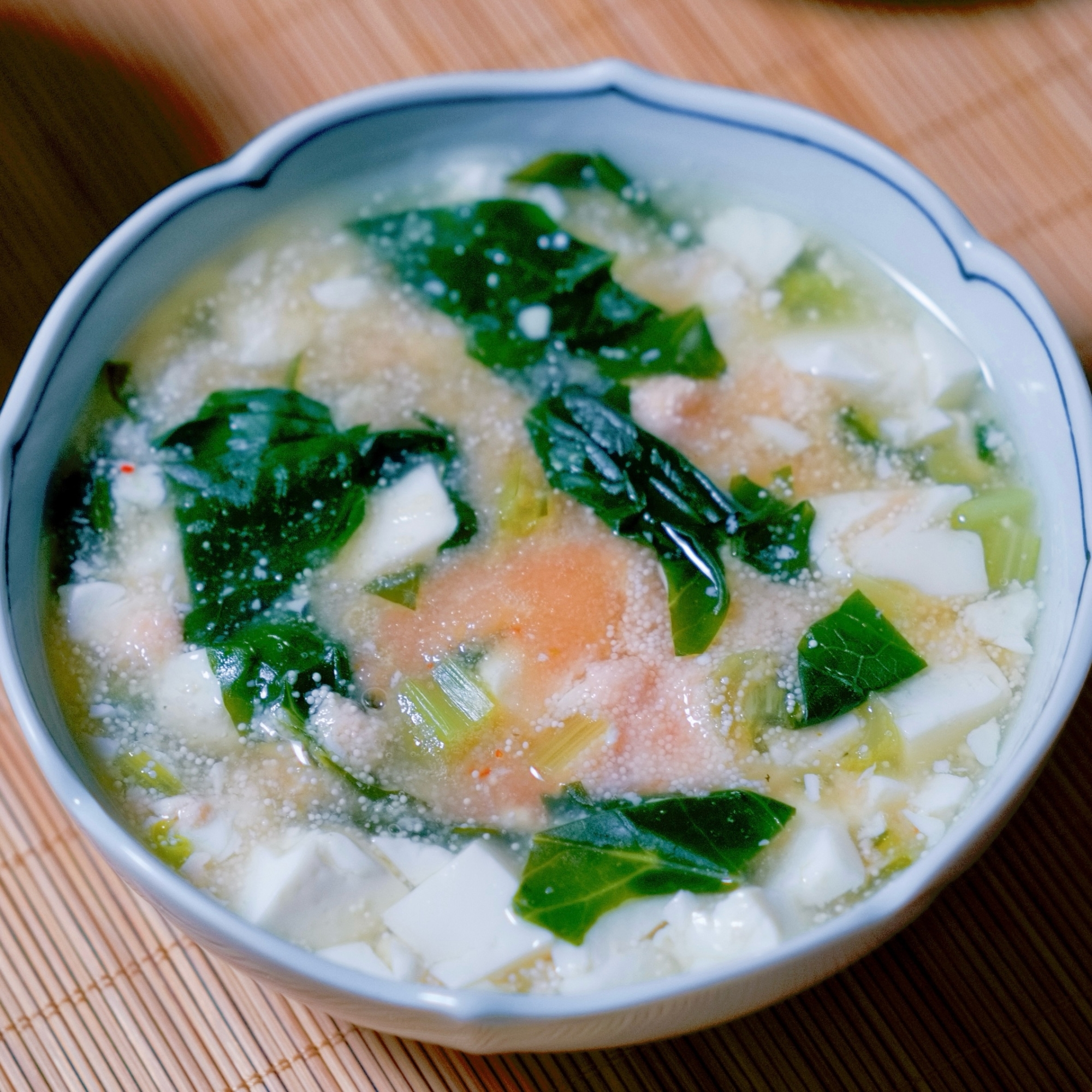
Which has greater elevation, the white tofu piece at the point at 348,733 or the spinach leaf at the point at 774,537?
the white tofu piece at the point at 348,733

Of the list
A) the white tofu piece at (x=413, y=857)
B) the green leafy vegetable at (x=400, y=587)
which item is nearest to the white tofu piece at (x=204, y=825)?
the white tofu piece at (x=413, y=857)

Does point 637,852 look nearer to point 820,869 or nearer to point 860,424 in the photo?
point 820,869

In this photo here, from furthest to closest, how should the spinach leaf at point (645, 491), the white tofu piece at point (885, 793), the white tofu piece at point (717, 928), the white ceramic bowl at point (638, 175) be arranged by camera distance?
the spinach leaf at point (645, 491) → the white tofu piece at point (885, 793) → the white tofu piece at point (717, 928) → the white ceramic bowl at point (638, 175)

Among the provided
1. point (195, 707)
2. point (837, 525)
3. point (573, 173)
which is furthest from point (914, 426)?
point (195, 707)

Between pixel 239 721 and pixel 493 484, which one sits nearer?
pixel 239 721

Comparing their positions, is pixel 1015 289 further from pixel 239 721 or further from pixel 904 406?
pixel 239 721

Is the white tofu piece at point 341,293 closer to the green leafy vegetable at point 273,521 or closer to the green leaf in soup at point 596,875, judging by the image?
the green leafy vegetable at point 273,521

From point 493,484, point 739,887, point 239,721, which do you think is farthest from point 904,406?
point 239,721

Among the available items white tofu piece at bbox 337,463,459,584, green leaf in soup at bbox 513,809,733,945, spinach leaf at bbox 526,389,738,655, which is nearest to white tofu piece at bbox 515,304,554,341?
spinach leaf at bbox 526,389,738,655
